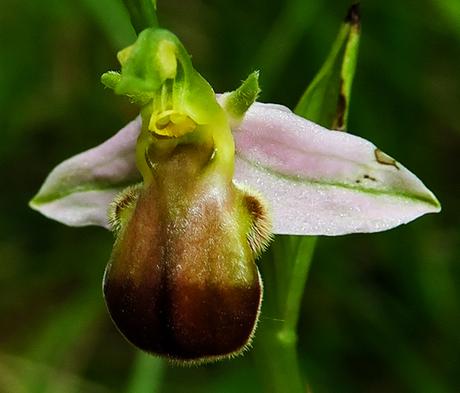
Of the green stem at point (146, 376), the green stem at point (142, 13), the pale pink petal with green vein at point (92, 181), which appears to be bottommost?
the green stem at point (146, 376)

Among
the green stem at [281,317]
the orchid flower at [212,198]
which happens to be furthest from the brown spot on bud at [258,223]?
the green stem at [281,317]

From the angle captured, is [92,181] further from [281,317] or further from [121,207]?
[281,317]

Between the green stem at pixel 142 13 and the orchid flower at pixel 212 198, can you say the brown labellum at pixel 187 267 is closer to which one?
the orchid flower at pixel 212 198

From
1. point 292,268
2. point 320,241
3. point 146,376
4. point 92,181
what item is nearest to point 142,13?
point 92,181

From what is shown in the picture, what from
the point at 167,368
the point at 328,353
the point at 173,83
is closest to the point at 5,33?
the point at 167,368

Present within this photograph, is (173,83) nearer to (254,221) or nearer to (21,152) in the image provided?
(254,221)

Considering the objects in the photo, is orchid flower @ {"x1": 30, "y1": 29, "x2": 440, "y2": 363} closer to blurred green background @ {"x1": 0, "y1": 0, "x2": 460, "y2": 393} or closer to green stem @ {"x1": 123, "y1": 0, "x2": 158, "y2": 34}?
green stem @ {"x1": 123, "y1": 0, "x2": 158, "y2": 34}

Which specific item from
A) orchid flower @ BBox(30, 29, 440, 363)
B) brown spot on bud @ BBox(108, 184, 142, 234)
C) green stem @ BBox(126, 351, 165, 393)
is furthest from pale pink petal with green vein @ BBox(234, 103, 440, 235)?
green stem @ BBox(126, 351, 165, 393)
